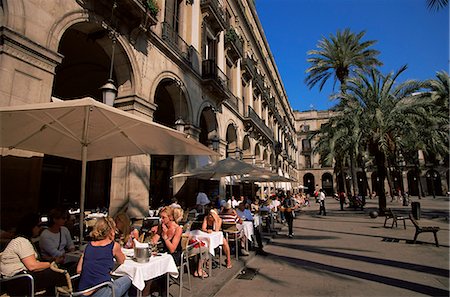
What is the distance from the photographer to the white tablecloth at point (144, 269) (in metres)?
→ 3.16

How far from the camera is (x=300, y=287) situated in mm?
4664

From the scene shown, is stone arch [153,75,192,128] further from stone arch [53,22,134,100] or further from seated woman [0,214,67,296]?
seated woman [0,214,67,296]

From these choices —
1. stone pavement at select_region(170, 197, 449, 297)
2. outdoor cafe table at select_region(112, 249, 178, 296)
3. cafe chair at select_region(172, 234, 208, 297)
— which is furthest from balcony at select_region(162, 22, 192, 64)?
outdoor cafe table at select_region(112, 249, 178, 296)

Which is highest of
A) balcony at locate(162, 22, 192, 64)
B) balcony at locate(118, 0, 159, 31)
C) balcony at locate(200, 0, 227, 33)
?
balcony at locate(200, 0, 227, 33)

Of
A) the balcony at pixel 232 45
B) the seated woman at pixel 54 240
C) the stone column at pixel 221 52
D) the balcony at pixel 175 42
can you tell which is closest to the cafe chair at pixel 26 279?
the seated woman at pixel 54 240

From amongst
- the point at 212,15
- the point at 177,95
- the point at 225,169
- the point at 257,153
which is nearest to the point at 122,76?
the point at 177,95

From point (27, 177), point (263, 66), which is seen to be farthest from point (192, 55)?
point (263, 66)

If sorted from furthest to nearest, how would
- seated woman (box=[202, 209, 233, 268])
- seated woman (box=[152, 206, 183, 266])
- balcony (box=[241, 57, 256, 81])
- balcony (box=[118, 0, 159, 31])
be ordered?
balcony (box=[241, 57, 256, 81]), balcony (box=[118, 0, 159, 31]), seated woman (box=[202, 209, 233, 268]), seated woman (box=[152, 206, 183, 266])

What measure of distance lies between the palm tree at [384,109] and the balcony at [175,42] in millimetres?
9610

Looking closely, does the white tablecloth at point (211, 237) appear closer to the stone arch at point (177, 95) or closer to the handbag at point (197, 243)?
the handbag at point (197, 243)

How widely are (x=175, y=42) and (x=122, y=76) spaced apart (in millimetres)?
3717

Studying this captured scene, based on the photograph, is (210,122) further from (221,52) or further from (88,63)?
(88,63)

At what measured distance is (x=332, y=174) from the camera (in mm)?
57594

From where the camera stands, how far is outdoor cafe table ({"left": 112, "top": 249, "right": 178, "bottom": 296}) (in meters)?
3.17
